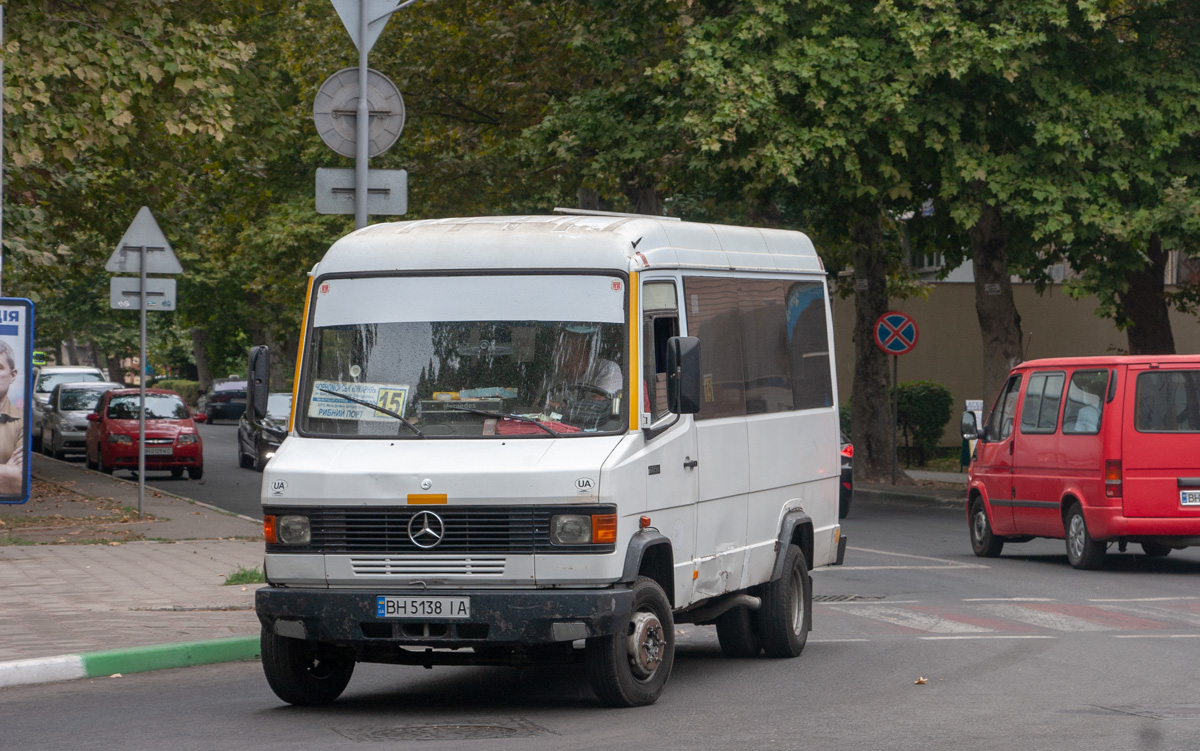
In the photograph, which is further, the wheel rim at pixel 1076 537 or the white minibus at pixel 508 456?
the wheel rim at pixel 1076 537

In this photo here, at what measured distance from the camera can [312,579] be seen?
830 cm

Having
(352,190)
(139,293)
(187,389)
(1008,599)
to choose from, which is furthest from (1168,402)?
(187,389)

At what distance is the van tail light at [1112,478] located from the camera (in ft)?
51.4

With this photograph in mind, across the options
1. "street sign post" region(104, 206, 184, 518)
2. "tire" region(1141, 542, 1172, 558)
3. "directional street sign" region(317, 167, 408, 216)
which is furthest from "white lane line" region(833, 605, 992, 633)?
"street sign post" region(104, 206, 184, 518)

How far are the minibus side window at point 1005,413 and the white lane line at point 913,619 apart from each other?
190 inches

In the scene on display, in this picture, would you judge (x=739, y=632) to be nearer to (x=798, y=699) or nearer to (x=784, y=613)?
(x=784, y=613)

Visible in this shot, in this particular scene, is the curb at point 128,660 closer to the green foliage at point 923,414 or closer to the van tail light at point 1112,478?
the van tail light at point 1112,478

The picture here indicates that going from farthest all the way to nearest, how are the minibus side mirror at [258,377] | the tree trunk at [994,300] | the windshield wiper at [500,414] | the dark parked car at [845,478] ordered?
the tree trunk at [994,300]
the dark parked car at [845,478]
the minibus side mirror at [258,377]
the windshield wiper at [500,414]

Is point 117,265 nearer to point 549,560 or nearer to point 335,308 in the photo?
point 335,308

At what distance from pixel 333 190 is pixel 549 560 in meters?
6.26

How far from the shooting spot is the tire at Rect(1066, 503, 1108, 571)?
16016mm

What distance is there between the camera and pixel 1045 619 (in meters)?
12.4

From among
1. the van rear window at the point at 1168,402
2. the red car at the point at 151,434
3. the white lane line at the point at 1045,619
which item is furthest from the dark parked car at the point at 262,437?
the white lane line at the point at 1045,619

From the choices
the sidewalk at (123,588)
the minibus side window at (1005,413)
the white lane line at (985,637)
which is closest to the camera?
the sidewalk at (123,588)
